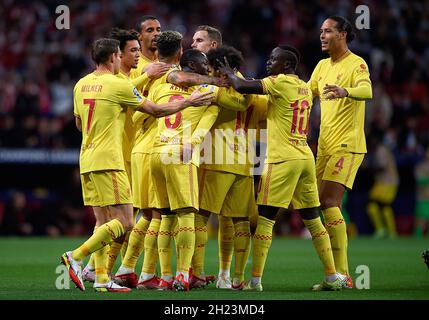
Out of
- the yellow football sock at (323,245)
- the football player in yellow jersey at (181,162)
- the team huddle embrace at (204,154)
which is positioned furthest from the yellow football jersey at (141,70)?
the yellow football sock at (323,245)

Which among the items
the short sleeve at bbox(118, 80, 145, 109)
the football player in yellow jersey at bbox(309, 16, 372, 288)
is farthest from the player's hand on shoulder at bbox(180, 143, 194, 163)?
the football player in yellow jersey at bbox(309, 16, 372, 288)

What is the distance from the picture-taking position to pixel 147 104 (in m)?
8.76

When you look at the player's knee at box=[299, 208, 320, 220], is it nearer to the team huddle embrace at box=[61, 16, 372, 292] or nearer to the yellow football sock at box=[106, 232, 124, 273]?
the team huddle embrace at box=[61, 16, 372, 292]

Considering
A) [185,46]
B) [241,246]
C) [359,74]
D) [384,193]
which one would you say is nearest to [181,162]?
[241,246]

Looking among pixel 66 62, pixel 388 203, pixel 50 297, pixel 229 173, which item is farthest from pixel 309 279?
pixel 66 62

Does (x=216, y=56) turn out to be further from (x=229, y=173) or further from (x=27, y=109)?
(x=27, y=109)

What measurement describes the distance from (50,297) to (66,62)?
12.4 meters

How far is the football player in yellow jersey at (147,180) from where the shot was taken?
359 inches

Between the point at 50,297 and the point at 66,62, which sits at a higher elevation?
the point at 66,62

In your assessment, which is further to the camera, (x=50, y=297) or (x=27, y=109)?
(x=27, y=109)

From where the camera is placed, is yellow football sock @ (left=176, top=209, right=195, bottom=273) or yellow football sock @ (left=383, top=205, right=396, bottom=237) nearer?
yellow football sock @ (left=176, top=209, right=195, bottom=273)

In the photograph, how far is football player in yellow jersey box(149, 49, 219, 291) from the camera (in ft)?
28.6

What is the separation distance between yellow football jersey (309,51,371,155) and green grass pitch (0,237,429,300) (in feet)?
4.74

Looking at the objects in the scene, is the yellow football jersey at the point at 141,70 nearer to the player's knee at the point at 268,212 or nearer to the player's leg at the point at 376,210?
the player's knee at the point at 268,212
